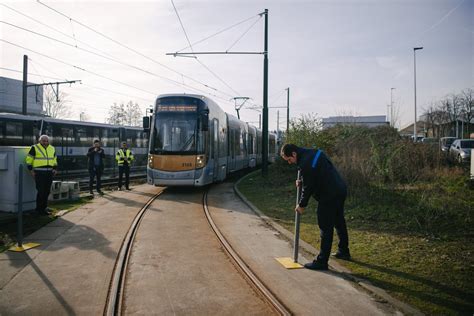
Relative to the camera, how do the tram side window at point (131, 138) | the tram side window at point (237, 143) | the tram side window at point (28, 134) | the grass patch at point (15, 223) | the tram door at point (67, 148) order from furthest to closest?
1. the tram side window at point (131, 138)
2. the tram door at point (67, 148)
3. the tram side window at point (237, 143)
4. the tram side window at point (28, 134)
5. the grass patch at point (15, 223)

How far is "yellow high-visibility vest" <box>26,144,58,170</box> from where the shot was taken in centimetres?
867

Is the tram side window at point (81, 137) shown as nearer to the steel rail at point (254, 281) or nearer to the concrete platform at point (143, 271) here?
the concrete platform at point (143, 271)

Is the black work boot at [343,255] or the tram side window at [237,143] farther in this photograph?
the tram side window at [237,143]

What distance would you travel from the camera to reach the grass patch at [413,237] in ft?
15.0

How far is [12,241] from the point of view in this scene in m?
6.66

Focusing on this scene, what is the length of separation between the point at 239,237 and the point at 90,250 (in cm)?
270

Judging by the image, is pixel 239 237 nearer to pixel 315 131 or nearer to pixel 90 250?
pixel 90 250

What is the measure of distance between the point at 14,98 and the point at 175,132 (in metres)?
43.6

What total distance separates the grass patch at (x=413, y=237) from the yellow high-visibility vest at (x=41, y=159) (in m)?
5.42

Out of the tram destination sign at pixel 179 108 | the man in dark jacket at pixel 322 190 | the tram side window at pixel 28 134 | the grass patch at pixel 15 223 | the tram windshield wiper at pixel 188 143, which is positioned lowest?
the grass patch at pixel 15 223

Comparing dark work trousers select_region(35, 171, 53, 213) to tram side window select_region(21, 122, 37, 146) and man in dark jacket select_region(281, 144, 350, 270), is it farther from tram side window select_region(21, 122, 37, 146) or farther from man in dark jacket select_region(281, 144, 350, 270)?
tram side window select_region(21, 122, 37, 146)

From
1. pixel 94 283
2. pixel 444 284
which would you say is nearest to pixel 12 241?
pixel 94 283

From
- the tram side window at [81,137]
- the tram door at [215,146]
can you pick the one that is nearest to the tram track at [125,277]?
the tram door at [215,146]

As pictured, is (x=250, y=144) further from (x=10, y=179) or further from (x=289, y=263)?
(x=289, y=263)
